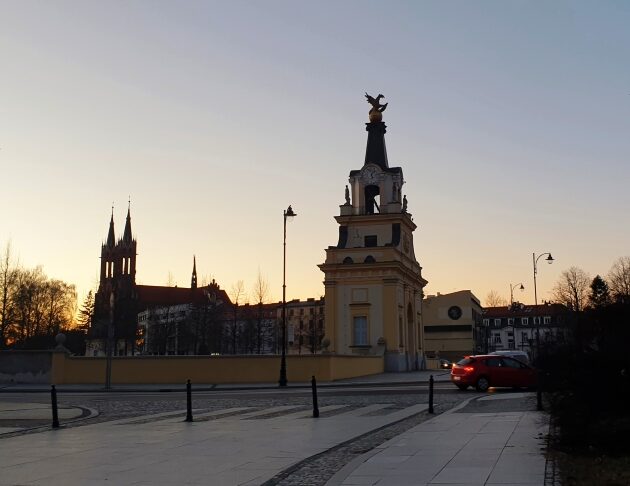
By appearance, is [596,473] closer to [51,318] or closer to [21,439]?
[21,439]

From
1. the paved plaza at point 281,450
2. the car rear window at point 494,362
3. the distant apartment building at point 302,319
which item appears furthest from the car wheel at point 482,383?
the distant apartment building at point 302,319

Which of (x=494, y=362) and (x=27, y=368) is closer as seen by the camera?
(x=494, y=362)

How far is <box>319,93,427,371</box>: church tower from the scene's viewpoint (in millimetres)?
57875

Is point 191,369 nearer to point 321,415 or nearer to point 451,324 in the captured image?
point 321,415

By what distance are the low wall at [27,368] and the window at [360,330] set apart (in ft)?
85.6

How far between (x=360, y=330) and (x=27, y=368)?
27.4m

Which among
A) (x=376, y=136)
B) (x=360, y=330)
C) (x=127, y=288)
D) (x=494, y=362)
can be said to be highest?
(x=376, y=136)

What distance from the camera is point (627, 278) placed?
260ft

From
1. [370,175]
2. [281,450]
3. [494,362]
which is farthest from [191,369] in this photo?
[281,450]

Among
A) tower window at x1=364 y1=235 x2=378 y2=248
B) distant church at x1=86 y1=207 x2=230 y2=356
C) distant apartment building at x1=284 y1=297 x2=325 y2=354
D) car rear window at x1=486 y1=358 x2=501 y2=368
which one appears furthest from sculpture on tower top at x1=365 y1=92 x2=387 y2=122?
distant apartment building at x1=284 y1=297 x2=325 y2=354

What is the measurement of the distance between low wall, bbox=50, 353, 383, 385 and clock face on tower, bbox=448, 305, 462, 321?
77.2 metres

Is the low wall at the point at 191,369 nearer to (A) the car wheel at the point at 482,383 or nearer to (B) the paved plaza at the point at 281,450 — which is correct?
(A) the car wheel at the point at 482,383

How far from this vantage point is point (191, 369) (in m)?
40.5

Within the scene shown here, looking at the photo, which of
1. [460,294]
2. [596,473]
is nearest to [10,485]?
[596,473]
